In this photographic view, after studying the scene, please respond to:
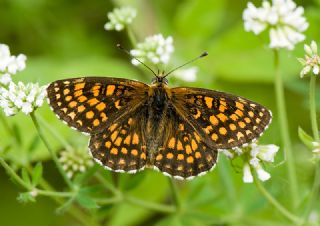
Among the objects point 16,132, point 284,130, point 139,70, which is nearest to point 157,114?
point 284,130

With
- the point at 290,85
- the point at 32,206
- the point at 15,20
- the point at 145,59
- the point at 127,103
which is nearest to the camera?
the point at 127,103

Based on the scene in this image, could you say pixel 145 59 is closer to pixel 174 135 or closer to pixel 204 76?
pixel 174 135

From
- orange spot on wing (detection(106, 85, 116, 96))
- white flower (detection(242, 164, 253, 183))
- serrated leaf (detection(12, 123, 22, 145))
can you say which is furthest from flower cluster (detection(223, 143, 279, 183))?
serrated leaf (detection(12, 123, 22, 145))

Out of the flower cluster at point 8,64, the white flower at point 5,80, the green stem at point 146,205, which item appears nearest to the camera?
the white flower at point 5,80

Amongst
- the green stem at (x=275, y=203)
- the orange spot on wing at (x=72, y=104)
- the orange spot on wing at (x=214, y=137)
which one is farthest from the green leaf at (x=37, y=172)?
Result: the green stem at (x=275, y=203)

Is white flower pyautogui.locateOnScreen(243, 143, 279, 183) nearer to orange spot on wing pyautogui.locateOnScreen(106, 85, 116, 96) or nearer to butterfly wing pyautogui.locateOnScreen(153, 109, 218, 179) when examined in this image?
butterfly wing pyautogui.locateOnScreen(153, 109, 218, 179)

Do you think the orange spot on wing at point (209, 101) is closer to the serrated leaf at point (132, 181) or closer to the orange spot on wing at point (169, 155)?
the orange spot on wing at point (169, 155)

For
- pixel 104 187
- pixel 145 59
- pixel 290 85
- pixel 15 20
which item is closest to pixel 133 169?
pixel 104 187
